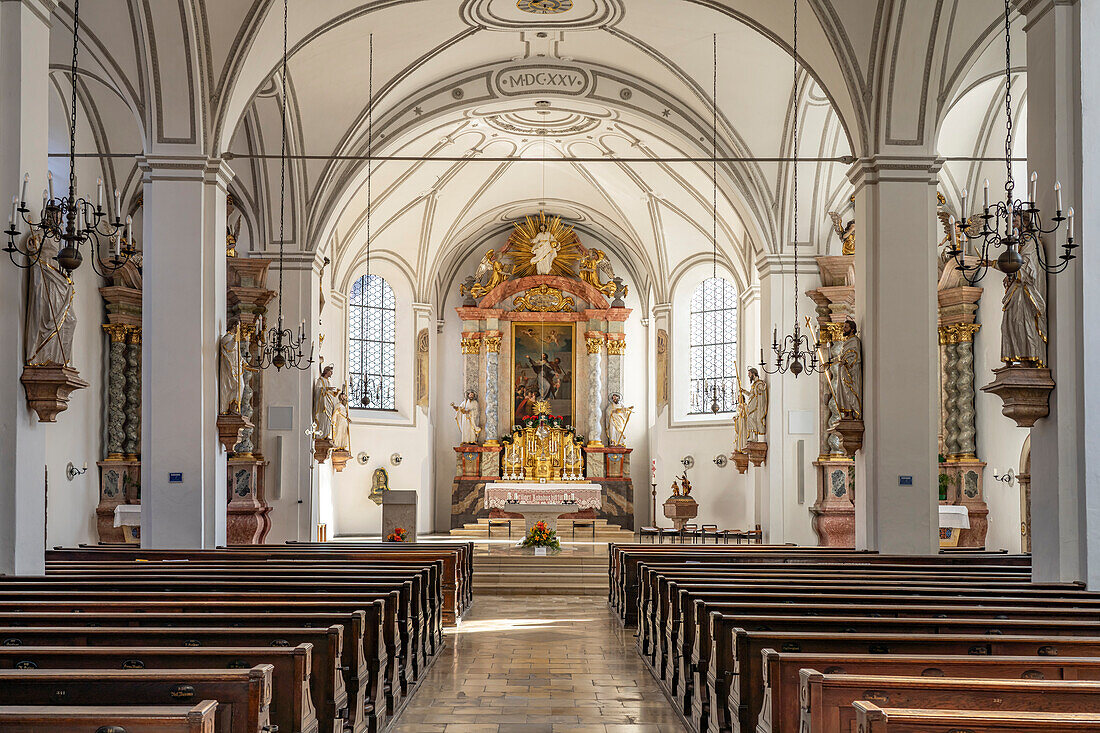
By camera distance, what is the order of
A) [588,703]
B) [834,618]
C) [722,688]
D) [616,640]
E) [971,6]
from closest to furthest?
1. [834,618]
2. [722,688]
3. [588,703]
4. [616,640]
5. [971,6]

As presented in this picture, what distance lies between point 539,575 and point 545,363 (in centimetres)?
1057

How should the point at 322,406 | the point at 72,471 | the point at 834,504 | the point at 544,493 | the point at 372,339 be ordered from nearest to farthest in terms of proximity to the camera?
the point at 72,471 → the point at 834,504 → the point at 322,406 → the point at 544,493 → the point at 372,339

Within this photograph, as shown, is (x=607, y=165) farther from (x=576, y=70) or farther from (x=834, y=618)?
(x=834, y=618)

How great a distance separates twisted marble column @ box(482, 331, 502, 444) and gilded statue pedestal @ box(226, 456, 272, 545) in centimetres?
934

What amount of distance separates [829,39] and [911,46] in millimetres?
860

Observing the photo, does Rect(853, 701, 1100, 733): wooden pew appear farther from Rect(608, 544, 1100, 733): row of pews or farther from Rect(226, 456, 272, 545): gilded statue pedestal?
Rect(226, 456, 272, 545): gilded statue pedestal

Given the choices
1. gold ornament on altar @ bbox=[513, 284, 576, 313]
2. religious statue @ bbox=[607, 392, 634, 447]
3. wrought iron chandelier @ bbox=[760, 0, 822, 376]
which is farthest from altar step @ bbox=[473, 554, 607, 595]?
gold ornament on altar @ bbox=[513, 284, 576, 313]

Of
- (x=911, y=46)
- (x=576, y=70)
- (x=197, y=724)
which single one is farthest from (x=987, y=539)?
(x=197, y=724)

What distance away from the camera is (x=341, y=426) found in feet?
68.9

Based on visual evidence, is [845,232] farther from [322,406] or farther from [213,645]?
[213,645]

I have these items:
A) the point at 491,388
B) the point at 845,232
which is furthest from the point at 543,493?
the point at 845,232

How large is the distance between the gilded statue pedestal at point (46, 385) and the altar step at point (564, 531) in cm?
1561

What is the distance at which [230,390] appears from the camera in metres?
12.2

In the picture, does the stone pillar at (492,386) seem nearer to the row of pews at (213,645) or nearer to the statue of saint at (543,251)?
the statue of saint at (543,251)
